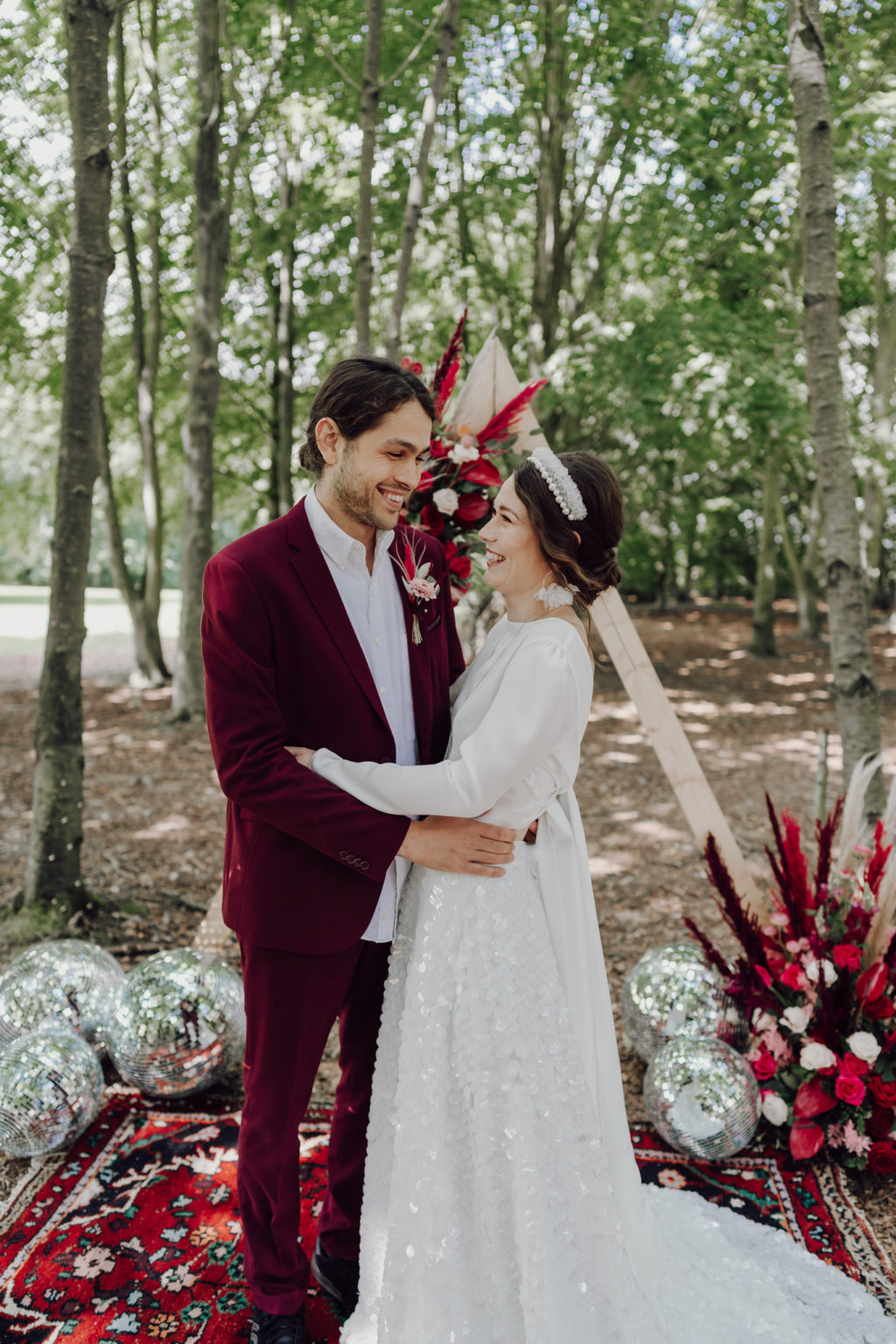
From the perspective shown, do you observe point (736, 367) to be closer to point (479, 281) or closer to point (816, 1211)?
point (479, 281)

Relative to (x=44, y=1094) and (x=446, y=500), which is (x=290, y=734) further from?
(x=44, y=1094)

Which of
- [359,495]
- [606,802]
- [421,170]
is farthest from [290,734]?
[606,802]

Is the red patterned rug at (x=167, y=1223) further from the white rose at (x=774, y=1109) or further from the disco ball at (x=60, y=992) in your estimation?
the disco ball at (x=60, y=992)

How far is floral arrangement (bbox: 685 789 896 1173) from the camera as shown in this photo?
2922 millimetres

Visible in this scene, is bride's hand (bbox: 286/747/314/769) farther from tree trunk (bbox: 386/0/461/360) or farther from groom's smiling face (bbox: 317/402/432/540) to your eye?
tree trunk (bbox: 386/0/461/360)

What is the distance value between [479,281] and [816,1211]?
9723mm

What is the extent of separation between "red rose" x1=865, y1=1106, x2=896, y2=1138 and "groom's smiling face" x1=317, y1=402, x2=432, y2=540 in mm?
2435

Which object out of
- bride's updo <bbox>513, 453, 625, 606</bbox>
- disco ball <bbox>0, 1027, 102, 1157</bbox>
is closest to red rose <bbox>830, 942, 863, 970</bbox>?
bride's updo <bbox>513, 453, 625, 606</bbox>

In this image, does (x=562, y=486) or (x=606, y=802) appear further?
(x=606, y=802)

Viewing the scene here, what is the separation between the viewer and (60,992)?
3287mm

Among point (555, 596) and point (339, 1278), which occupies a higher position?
point (555, 596)

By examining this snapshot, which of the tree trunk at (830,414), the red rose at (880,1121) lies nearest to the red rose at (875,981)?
the red rose at (880,1121)

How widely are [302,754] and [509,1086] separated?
2.81 feet

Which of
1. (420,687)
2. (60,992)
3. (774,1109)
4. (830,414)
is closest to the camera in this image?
(420,687)
